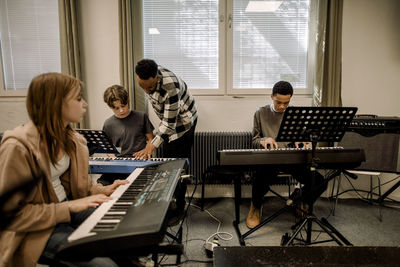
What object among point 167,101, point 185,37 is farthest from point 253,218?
point 185,37

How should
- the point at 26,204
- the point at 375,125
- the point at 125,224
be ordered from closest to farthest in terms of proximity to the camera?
the point at 125,224 → the point at 26,204 → the point at 375,125

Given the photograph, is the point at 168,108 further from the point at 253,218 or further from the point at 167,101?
the point at 253,218

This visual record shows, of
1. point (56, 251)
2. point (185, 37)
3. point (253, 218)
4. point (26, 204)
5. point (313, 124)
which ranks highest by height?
point (185, 37)

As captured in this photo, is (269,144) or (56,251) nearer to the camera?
(56,251)

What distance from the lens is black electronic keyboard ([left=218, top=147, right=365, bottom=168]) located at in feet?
5.74

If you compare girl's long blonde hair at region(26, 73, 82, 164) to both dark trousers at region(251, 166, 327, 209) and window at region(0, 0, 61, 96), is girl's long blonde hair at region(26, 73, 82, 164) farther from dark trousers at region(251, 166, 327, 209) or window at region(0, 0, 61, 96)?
window at region(0, 0, 61, 96)

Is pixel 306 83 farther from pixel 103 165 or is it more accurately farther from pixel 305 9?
pixel 103 165

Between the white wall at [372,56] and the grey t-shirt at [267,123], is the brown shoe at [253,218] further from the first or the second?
the white wall at [372,56]

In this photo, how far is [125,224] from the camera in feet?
2.79

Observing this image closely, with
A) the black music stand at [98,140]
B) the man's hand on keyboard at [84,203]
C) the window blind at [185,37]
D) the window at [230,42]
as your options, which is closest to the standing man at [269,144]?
the window at [230,42]

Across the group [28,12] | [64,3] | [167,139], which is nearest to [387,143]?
[167,139]

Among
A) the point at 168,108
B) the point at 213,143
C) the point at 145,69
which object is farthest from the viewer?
the point at 213,143

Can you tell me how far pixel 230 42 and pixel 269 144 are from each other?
126 cm

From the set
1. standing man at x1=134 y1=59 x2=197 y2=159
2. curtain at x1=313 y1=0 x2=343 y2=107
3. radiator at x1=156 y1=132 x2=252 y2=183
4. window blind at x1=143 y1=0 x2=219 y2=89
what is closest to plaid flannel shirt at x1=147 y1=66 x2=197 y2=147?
Result: standing man at x1=134 y1=59 x2=197 y2=159
